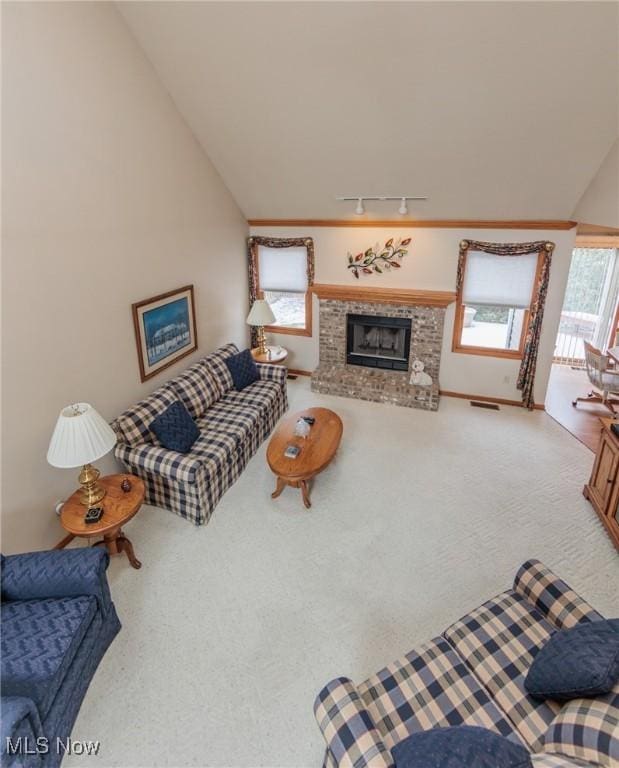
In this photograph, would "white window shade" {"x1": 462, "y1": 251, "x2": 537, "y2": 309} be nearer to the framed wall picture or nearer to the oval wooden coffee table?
the oval wooden coffee table

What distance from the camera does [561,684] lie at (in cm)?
189

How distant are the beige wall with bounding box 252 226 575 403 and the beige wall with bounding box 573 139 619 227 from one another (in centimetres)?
64

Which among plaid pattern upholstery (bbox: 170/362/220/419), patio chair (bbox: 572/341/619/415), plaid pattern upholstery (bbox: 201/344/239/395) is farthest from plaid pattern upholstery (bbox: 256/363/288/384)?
patio chair (bbox: 572/341/619/415)

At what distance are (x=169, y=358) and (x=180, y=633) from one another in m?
2.98

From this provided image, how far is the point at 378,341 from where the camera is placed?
22.1ft

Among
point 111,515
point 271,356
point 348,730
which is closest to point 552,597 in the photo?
point 348,730

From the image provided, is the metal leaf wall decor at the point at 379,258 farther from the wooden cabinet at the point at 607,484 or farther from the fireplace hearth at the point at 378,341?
the wooden cabinet at the point at 607,484

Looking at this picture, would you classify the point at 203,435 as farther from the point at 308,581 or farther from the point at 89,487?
the point at 308,581

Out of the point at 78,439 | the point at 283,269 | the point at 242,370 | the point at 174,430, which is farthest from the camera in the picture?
the point at 283,269

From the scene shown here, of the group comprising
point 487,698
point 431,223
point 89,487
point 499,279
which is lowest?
point 487,698

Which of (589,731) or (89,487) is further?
(89,487)

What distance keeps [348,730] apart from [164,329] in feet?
13.4

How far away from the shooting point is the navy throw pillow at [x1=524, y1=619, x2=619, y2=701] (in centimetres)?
175

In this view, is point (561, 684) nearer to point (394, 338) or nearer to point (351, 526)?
point (351, 526)
